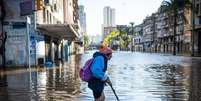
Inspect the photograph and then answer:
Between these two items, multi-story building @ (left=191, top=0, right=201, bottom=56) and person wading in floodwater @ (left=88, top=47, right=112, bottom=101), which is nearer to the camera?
person wading in floodwater @ (left=88, top=47, right=112, bottom=101)

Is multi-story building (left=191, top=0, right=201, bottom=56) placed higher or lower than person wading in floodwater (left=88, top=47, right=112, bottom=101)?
higher

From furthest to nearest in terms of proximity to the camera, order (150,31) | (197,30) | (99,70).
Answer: (150,31) < (197,30) < (99,70)

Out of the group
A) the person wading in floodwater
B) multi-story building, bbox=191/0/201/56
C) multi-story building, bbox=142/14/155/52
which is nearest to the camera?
the person wading in floodwater

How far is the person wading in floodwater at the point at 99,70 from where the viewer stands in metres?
8.77

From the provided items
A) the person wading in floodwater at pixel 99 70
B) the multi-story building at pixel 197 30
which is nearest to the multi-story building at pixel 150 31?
the multi-story building at pixel 197 30

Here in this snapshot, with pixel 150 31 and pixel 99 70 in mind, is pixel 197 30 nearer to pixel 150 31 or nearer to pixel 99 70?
pixel 99 70

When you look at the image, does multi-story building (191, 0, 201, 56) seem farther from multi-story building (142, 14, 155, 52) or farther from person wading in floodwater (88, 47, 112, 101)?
multi-story building (142, 14, 155, 52)

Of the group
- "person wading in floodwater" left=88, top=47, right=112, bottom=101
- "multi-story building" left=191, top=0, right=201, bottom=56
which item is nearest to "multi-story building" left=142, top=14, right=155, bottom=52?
"multi-story building" left=191, top=0, right=201, bottom=56

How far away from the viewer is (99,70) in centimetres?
878

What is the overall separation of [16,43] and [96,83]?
28426 millimetres

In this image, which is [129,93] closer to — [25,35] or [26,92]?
[26,92]

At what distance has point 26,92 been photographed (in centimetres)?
1680

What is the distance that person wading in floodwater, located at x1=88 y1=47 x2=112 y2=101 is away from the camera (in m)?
8.77

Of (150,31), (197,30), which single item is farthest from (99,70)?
(150,31)
